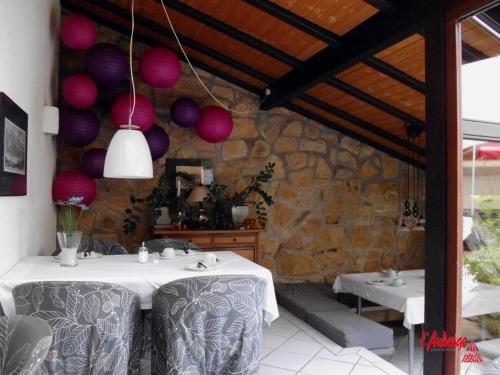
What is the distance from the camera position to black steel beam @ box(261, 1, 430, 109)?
270 centimetres

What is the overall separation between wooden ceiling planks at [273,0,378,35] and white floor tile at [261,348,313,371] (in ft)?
8.32

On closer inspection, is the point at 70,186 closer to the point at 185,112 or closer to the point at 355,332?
the point at 185,112

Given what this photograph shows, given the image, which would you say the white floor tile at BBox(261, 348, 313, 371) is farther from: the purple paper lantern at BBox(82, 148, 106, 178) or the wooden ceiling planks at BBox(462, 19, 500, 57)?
the purple paper lantern at BBox(82, 148, 106, 178)

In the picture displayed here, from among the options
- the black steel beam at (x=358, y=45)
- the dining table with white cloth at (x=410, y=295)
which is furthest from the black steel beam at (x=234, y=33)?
the dining table with white cloth at (x=410, y=295)

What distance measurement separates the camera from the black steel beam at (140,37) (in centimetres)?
476

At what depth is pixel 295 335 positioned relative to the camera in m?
3.85

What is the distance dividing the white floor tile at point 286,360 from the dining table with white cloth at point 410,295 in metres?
0.94

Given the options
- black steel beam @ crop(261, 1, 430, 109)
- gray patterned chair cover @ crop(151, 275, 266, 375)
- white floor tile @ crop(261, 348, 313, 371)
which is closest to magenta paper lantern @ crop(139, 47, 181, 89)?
black steel beam @ crop(261, 1, 430, 109)

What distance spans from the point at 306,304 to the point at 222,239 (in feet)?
3.69

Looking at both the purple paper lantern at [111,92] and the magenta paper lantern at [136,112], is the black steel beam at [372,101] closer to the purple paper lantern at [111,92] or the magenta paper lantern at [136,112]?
the magenta paper lantern at [136,112]

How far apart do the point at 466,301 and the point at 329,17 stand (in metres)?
2.20

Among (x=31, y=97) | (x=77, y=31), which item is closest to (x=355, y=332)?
(x=31, y=97)

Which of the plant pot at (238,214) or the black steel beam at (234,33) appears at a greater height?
the black steel beam at (234,33)

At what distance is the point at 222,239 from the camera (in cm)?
478
